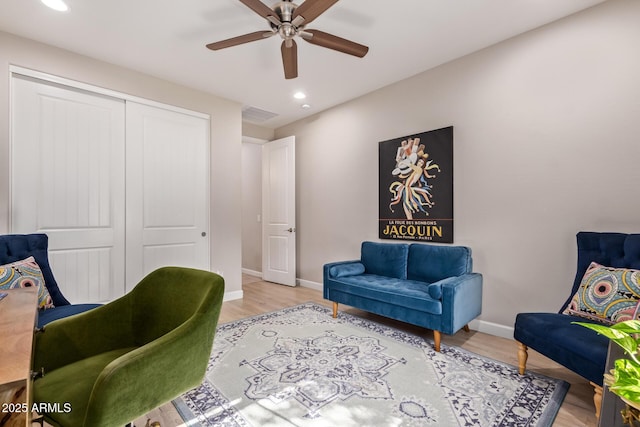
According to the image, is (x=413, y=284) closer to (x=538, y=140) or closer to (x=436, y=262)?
(x=436, y=262)

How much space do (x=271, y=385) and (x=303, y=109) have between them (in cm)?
368

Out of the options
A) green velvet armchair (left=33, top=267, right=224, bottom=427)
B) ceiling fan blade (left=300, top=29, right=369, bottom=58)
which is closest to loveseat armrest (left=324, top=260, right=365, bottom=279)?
green velvet armchair (left=33, top=267, right=224, bottom=427)

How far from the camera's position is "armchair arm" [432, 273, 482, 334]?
239 cm

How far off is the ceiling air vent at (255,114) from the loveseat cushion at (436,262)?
2976 millimetres

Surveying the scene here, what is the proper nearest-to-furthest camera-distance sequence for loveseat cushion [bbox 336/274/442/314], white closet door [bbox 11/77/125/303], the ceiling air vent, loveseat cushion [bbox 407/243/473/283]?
1. loveseat cushion [bbox 336/274/442/314]
2. white closet door [bbox 11/77/125/303]
3. loveseat cushion [bbox 407/243/473/283]
4. the ceiling air vent

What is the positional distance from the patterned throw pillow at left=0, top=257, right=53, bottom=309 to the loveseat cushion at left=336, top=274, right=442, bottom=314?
94.7 inches

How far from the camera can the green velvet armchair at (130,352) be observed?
0.98 m

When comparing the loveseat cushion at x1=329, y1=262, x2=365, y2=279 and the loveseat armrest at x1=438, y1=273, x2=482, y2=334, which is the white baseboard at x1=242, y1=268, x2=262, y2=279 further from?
the loveseat armrest at x1=438, y1=273, x2=482, y2=334

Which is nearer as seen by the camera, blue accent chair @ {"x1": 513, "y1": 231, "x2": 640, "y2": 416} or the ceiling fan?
blue accent chair @ {"x1": 513, "y1": 231, "x2": 640, "y2": 416}

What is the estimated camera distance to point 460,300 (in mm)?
2475

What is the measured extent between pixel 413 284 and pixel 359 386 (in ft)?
4.20

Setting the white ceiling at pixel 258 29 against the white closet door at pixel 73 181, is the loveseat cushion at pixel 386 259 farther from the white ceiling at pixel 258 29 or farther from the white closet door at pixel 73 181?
the white closet door at pixel 73 181

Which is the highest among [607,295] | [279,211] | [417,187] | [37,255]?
[417,187]

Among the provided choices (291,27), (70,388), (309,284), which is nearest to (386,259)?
(309,284)
